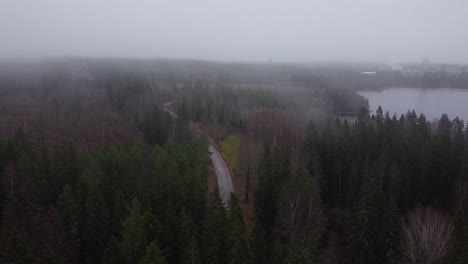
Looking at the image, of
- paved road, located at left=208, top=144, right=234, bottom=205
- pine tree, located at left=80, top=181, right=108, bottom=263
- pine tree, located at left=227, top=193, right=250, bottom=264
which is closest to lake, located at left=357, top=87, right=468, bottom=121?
paved road, located at left=208, top=144, right=234, bottom=205

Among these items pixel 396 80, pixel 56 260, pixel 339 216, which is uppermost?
pixel 396 80

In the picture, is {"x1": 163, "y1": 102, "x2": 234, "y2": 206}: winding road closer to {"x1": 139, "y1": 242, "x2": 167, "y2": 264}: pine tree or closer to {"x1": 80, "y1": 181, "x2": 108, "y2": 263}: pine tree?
{"x1": 80, "y1": 181, "x2": 108, "y2": 263}: pine tree

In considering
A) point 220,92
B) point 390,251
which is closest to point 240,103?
point 220,92

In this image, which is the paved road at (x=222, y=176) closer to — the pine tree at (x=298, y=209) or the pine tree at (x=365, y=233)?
the pine tree at (x=298, y=209)

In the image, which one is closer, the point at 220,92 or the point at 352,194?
the point at 352,194

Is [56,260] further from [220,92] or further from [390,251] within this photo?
[220,92]

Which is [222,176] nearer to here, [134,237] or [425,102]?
[134,237]

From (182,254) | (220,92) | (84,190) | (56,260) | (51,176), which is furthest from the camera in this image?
(220,92)

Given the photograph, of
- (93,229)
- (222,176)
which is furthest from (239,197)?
(93,229)

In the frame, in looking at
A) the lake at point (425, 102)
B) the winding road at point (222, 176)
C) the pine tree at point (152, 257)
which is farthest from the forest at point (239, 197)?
the lake at point (425, 102)
